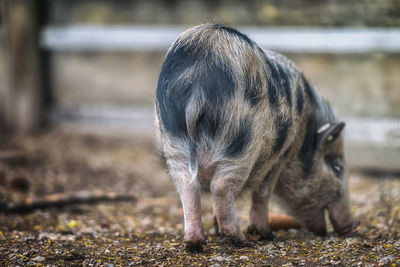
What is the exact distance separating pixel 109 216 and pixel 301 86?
2143 mm

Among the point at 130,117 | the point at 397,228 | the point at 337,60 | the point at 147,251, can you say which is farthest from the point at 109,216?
the point at 337,60

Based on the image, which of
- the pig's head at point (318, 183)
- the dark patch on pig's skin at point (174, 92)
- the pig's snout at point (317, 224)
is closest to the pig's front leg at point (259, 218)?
the pig's head at point (318, 183)

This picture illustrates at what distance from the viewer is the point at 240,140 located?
316 centimetres

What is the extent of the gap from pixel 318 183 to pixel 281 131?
85 cm

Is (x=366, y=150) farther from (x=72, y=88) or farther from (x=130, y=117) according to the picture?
(x=72, y=88)

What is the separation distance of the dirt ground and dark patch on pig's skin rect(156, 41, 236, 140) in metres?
0.62

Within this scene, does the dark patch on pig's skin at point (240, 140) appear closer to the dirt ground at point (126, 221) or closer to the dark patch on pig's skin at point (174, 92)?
the dark patch on pig's skin at point (174, 92)

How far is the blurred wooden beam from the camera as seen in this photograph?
6455 mm

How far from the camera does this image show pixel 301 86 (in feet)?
13.2

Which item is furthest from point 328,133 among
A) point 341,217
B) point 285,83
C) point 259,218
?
point 259,218

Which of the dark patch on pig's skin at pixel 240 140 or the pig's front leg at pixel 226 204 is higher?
the dark patch on pig's skin at pixel 240 140

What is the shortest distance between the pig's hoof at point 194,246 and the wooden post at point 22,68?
5258 millimetres

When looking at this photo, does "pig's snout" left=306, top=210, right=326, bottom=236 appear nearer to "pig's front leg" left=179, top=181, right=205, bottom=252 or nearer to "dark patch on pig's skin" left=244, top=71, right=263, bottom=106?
"pig's front leg" left=179, top=181, right=205, bottom=252

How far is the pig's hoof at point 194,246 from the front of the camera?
10.6 ft
